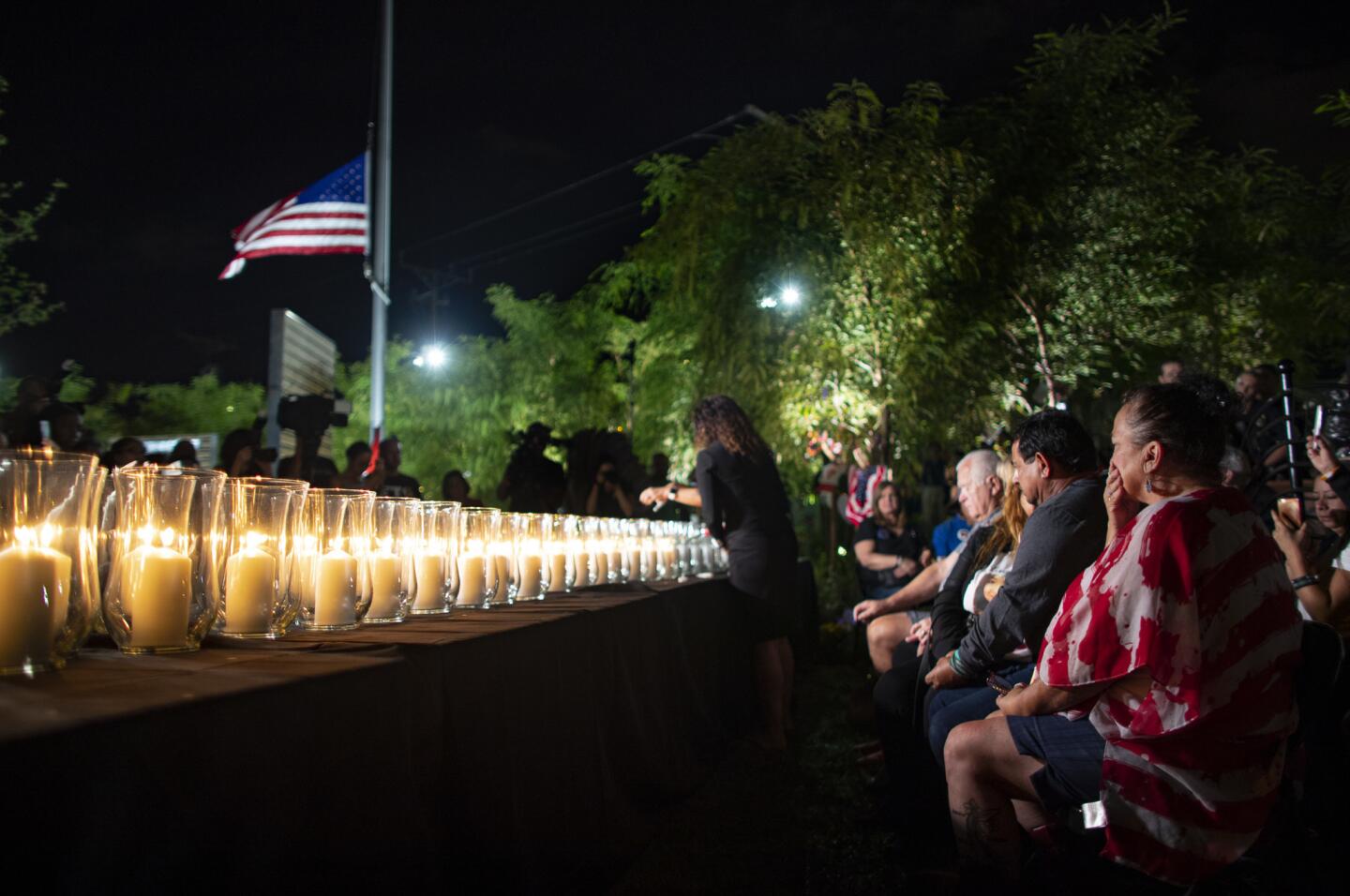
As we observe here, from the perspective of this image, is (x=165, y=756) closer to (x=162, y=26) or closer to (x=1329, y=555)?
(x=1329, y=555)

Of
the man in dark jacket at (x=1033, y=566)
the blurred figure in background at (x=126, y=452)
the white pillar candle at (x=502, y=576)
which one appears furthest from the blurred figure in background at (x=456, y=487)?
the man in dark jacket at (x=1033, y=566)

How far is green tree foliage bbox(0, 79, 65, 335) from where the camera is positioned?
1285 cm

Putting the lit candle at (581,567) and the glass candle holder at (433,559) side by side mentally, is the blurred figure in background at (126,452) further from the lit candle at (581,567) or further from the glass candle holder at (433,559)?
the glass candle holder at (433,559)

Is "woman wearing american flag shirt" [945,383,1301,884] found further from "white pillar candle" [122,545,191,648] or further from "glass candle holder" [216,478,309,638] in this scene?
"white pillar candle" [122,545,191,648]

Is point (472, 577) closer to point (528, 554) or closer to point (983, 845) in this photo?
point (528, 554)

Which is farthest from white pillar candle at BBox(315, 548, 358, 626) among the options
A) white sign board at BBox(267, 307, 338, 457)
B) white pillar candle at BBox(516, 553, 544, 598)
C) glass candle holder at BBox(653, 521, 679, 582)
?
white sign board at BBox(267, 307, 338, 457)

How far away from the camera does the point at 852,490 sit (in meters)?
8.75

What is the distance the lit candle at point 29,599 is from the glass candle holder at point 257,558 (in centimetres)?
36

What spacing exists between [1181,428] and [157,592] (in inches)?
83.2

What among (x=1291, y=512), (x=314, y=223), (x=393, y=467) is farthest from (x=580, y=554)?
(x=314, y=223)

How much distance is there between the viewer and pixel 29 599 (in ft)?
4.12

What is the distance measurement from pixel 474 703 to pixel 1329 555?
4044mm

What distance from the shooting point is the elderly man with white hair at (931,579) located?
13.8 feet

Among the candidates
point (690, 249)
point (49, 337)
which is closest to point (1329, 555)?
point (690, 249)
